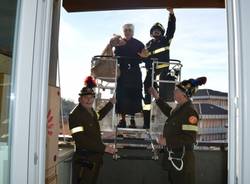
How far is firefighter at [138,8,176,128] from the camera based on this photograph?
489cm

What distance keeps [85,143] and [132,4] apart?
5.09 feet

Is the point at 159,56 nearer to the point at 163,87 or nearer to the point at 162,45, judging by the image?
the point at 162,45

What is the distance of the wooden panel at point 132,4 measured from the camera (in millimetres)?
3590

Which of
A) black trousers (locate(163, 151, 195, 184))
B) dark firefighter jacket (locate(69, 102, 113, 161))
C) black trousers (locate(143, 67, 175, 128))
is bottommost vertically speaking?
black trousers (locate(163, 151, 195, 184))

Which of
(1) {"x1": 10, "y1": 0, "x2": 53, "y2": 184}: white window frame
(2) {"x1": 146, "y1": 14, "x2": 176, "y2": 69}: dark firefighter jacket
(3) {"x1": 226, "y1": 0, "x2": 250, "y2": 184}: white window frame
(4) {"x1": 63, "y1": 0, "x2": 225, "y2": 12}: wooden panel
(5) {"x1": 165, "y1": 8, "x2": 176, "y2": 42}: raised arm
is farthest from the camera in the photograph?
(2) {"x1": 146, "y1": 14, "x2": 176, "y2": 69}: dark firefighter jacket

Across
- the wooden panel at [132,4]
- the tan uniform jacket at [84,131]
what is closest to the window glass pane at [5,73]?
the wooden panel at [132,4]

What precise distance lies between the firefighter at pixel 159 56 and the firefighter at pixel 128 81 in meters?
0.11

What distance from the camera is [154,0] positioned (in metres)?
3.65

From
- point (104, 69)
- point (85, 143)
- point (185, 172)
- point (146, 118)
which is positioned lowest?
point (185, 172)

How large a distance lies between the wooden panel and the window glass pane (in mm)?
2094

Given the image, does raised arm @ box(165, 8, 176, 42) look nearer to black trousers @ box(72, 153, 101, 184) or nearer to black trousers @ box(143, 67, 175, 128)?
black trousers @ box(143, 67, 175, 128)

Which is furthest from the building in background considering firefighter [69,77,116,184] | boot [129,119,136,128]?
firefighter [69,77,116,184]

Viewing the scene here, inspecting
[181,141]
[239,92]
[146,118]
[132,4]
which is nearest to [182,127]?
[181,141]

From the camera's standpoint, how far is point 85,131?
387cm
